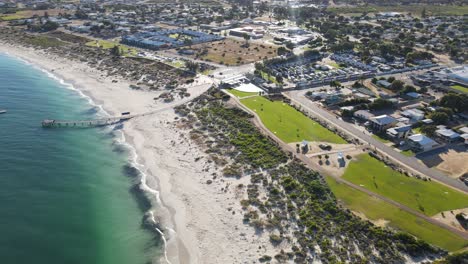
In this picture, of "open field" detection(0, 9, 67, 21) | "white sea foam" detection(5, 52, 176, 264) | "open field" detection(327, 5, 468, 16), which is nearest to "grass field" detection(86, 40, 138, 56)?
"white sea foam" detection(5, 52, 176, 264)

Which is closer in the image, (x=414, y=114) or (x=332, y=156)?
(x=332, y=156)

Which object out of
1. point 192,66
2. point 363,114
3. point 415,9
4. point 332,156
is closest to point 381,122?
point 363,114

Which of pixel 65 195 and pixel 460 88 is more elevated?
pixel 460 88

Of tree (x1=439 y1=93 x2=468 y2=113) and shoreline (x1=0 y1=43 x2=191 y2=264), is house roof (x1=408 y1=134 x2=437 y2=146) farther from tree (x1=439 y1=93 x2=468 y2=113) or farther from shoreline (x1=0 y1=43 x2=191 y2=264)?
shoreline (x1=0 y1=43 x2=191 y2=264)

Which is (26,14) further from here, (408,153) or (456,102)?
(456,102)

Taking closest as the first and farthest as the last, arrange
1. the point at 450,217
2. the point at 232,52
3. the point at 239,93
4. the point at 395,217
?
the point at 395,217 < the point at 450,217 < the point at 239,93 < the point at 232,52

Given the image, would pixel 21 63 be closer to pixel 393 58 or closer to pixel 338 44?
pixel 338 44
